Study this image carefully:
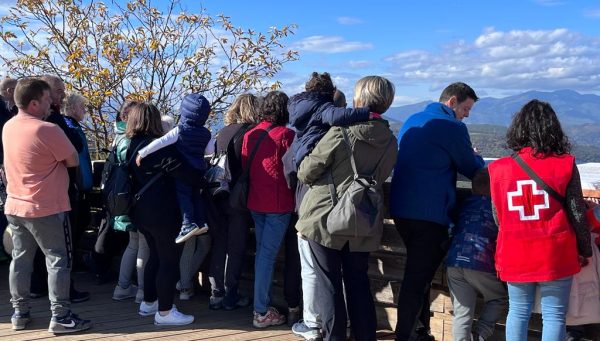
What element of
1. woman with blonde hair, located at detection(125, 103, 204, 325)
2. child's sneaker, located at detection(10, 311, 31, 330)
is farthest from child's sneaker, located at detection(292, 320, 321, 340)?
child's sneaker, located at detection(10, 311, 31, 330)

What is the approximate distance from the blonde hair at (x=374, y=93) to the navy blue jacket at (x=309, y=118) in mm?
179

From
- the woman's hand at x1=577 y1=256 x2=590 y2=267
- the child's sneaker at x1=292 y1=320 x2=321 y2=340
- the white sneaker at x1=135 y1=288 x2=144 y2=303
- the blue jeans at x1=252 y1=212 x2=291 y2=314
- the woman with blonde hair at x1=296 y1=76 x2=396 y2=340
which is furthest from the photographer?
the white sneaker at x1=135 y1=288 x2=144 y2=303

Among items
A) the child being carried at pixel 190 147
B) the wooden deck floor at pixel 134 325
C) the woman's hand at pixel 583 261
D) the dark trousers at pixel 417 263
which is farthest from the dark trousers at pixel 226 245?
the woman's hand at pixel 583 261

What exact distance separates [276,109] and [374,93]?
1043 millimetres

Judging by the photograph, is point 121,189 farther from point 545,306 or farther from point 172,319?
point 545,306

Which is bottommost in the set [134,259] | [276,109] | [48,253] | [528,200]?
[134,259]

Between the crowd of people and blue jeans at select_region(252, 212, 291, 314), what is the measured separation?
17mm

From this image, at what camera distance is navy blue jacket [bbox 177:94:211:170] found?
15.9ft

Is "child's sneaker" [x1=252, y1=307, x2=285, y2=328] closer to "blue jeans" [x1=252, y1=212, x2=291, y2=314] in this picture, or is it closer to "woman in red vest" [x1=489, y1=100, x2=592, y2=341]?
"blue jeans" [x1=252, y1=212, x2=291, y2=314]

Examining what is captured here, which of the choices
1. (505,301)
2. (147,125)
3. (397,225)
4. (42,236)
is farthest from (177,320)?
(505,301)

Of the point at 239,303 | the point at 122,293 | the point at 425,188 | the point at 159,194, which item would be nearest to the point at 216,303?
the point at 239,303

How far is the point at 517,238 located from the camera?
3.64 meters

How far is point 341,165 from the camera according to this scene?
4.09 metres

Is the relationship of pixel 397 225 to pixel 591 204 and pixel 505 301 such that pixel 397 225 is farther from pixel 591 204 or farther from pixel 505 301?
pixel 591 204
